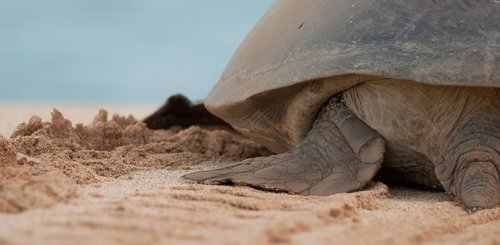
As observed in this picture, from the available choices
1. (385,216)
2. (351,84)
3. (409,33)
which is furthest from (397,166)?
(385,216)

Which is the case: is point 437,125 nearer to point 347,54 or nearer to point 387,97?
point 387,97

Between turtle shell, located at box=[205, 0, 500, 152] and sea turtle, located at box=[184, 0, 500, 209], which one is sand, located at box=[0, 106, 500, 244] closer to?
sea turtle, located at box=[184, 0, 500, 209]

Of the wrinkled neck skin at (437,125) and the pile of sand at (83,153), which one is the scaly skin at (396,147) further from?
the pile of sand at (83,153)

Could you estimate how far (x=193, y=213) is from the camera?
66.6 inches

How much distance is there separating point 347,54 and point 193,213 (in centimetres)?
116

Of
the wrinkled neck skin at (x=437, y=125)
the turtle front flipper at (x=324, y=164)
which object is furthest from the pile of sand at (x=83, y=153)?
the wrinkled neck skin at (x=437, y=125)

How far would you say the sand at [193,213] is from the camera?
56.6 inches

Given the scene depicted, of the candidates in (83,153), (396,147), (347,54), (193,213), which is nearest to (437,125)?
(396,147)

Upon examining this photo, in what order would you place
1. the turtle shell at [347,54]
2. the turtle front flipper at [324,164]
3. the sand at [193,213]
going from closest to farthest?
the sand at [193,213] < the turtle shell at [347,54] < the turtle front flipper at [324,164]

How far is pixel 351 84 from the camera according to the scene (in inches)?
110

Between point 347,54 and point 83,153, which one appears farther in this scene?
point 83,153

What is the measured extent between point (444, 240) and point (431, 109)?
1.00m

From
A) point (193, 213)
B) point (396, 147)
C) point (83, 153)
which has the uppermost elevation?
point (83, 153)

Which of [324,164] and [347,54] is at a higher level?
[347,54]
